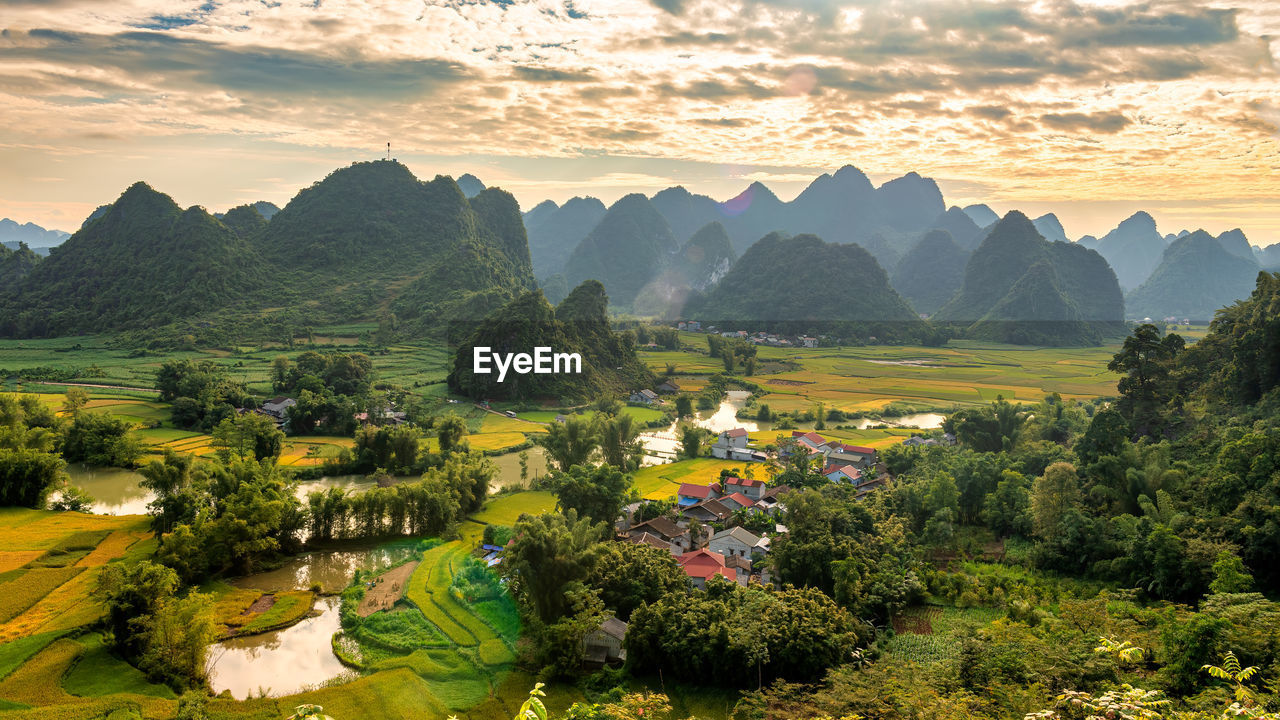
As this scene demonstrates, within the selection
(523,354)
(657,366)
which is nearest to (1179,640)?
(523,354)

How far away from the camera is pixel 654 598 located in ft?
46.3

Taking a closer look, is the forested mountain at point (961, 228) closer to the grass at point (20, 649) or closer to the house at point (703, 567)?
the house at point (703, 567)

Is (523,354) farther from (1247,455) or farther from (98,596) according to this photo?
(1247,455)

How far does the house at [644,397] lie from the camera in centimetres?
4098

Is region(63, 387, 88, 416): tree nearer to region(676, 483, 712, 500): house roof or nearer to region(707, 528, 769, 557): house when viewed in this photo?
A: region(676, 483, 712, 500): house roof

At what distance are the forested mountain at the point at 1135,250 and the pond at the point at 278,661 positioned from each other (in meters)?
172

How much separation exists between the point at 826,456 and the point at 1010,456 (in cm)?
656

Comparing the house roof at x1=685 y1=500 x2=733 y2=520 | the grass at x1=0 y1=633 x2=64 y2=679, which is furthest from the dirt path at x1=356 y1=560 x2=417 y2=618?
the house roof at x1=685 y1=500 x2=733 y2=520

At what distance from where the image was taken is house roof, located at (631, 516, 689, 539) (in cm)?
1880

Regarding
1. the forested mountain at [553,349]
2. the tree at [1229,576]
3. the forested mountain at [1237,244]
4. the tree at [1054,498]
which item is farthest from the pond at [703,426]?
the forested mountain at [1237,244]

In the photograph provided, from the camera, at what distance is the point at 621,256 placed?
11412cm

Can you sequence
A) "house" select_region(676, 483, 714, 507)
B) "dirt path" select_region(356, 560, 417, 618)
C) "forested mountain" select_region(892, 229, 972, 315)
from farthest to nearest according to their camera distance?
"forested mountain" select_region(892, 229, 972, 315), "house" select_region(676, 483, 714, 507), "dirt path" select_region(356, 560, 417, 618)

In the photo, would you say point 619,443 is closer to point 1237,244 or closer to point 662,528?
point 662,528

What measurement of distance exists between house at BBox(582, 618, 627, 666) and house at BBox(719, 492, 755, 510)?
8.90m
